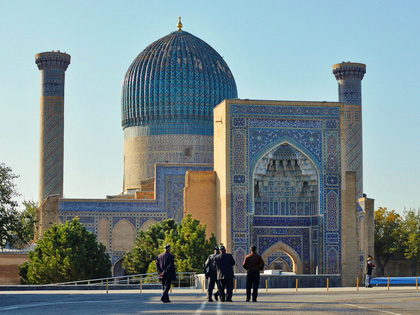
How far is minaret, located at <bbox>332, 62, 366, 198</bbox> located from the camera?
4234 centimetres

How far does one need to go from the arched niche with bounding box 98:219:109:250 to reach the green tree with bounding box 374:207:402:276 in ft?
45.9

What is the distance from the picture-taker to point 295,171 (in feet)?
91.2

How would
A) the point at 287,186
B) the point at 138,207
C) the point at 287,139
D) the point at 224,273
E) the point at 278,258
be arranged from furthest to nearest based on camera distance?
the point at 138,207 < the point at 278,258 < the point at 287,186 < the point at 287,139 < the point at 224,273

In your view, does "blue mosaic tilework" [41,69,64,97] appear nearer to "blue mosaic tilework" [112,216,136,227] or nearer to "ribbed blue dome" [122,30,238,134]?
"ribbed blue dome" [122,30,238,134]

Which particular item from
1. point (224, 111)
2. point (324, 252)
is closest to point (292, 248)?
point (324, 252)

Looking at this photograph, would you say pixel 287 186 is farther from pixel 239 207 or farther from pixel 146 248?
pixel 146 248

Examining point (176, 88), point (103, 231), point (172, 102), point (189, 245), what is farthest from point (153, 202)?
point (189, 245)

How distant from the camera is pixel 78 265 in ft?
91.2

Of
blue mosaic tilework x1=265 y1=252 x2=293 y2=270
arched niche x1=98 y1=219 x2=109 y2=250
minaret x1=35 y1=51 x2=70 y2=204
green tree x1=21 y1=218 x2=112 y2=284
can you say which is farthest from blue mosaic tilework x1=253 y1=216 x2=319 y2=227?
minaret x1=35 y1=51 x2=70 y2=204

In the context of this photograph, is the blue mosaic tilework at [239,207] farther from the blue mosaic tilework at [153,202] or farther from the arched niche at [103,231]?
the arched niche at [103,231]

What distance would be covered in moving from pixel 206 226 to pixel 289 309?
1693 centimetres

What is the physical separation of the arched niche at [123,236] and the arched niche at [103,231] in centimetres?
25

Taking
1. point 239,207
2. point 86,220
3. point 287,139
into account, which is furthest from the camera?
point 86,220

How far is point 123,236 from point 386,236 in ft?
46.9
